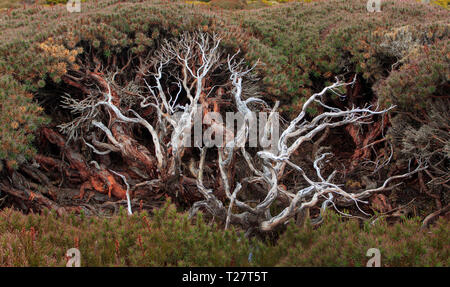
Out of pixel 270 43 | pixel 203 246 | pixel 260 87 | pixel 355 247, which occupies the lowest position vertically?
pixel 203 246

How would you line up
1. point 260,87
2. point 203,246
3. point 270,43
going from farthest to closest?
point 270,43
point 260,87
point 203,246

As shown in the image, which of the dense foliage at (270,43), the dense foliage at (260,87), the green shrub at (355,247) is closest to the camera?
the green shrub at (355,247)

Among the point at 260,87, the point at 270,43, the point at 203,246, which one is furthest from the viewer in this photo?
the point at 270,43

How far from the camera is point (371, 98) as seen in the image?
933 cm

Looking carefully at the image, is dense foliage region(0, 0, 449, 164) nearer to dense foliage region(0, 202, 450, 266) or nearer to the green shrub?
dense foliage region(0, 202, 450, 266)

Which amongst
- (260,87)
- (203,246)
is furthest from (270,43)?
(203,246)

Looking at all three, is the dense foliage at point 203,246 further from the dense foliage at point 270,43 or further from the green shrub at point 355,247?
the dense foliage at point 270,43

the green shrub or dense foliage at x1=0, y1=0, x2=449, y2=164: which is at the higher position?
dense foliage at x1=0, y1=0, x2=449, y2=164

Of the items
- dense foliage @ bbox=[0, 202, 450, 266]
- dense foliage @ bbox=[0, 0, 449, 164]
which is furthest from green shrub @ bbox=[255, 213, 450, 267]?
dense foliage @ bbox=[0, 0, 449, 164]

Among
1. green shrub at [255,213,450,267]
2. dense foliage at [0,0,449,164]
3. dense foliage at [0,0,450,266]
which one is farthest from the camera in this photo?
dense foliage at [0,0,449,164]

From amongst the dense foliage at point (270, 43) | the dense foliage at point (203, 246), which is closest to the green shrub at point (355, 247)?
the dense foliage at point (203, 246)

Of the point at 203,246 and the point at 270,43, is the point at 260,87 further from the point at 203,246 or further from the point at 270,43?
the point at 203,246
